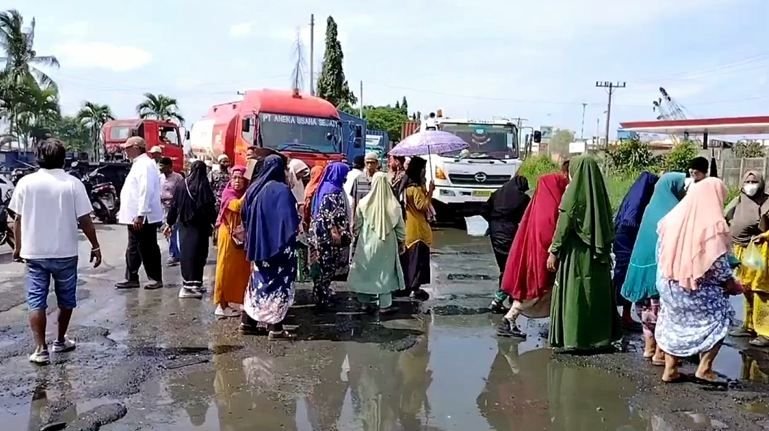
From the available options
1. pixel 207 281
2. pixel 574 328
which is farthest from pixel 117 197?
pixel 574 328

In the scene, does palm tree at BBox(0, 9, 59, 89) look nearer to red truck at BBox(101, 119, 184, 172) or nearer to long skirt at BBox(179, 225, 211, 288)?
red truck at BBox(101, 119, 184, 172)

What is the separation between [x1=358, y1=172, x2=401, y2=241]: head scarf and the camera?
7.18 m

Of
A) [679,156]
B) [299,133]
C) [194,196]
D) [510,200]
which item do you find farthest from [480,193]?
[679,156]

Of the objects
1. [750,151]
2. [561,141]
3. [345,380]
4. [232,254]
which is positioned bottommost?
[345,380]

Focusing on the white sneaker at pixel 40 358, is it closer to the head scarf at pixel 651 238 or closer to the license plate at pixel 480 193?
the head scarf at pixel 651 238

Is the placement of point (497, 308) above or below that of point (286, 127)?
below

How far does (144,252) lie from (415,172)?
3287mm

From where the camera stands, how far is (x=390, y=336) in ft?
21.7

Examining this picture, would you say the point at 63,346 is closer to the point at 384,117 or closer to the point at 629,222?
the point at 629,222

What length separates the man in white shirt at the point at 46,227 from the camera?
5.34 metres

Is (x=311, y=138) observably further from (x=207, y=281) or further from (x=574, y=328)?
(x=574, y=328)

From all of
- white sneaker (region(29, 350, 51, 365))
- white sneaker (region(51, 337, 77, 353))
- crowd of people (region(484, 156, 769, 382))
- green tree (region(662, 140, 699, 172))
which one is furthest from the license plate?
white sneaker (region(29, 350, 51, 365))

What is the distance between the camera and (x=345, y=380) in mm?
5340

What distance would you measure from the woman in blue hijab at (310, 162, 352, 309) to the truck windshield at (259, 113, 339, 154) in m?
9.37
